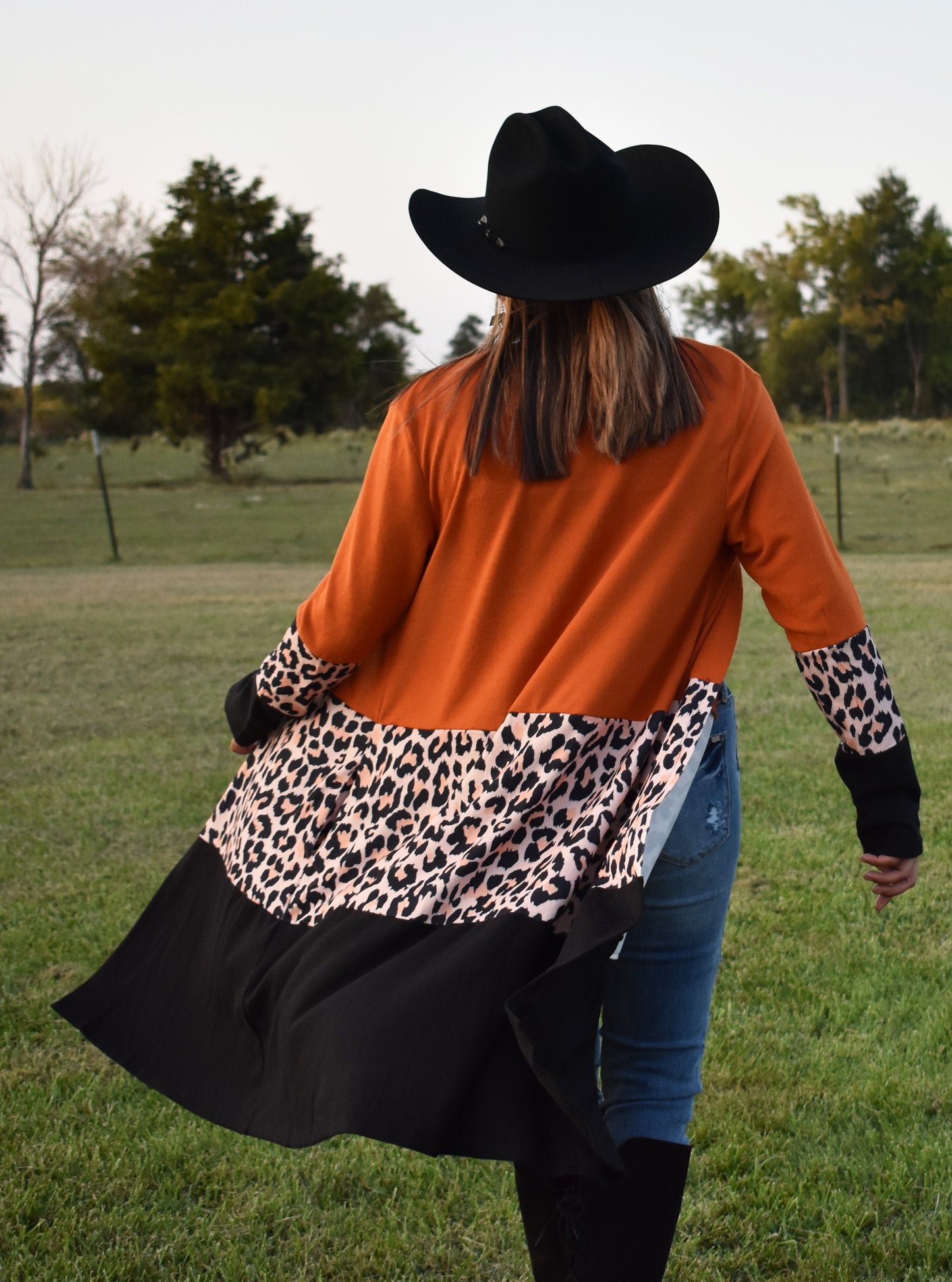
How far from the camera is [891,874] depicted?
5.42 ft

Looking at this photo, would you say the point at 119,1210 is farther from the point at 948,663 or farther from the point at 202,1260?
the point at 948,663

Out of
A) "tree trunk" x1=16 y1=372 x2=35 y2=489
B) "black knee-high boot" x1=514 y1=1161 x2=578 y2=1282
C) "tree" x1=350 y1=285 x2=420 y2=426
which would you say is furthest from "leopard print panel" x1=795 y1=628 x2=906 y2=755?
"tree trunk" x1=16 y1=372 x2=35 y2=489

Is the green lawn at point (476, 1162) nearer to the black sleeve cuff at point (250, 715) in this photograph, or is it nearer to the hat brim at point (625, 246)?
the black sleeve cuff at point (250, 715)

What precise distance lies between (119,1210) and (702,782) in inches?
58.5

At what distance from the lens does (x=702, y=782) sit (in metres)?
1.51

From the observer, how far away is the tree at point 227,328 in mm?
28453

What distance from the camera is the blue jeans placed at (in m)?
1.52

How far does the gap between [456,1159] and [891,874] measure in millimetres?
1234

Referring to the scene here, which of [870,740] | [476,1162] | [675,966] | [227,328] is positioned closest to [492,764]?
[675,966]

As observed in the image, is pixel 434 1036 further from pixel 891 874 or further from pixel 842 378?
pixel 842 378

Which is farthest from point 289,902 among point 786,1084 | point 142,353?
point 142,353

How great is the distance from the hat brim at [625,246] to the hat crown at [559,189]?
0.02 m

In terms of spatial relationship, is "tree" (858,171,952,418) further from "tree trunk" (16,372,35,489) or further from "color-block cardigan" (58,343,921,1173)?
"color-block cardigan" (58,343,921,1173)

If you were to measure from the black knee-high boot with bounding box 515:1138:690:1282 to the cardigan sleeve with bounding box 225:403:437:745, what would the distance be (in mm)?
710
